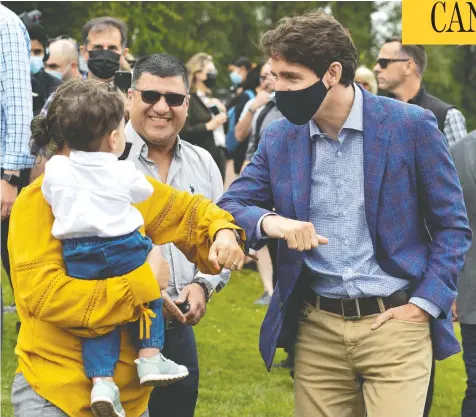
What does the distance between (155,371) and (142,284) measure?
13.9 inches

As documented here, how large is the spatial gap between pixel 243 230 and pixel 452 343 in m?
1.07

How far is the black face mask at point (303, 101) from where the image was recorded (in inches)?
170

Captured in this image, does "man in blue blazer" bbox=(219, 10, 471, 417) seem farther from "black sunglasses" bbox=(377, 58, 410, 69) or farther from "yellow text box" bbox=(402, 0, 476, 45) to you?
"black sunglasses" bbox=(377, 58, 410, 69)

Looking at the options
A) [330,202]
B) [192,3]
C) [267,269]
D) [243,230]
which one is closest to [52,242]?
[243,230]

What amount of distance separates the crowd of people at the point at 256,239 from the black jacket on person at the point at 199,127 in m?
5.57

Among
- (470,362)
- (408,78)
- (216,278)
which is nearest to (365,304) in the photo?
(216,278)

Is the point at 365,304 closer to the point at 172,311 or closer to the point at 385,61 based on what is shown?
the point at 172,311

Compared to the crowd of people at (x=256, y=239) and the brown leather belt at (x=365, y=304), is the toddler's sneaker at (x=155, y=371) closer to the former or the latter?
the crowd of people at (x=256, y=239)

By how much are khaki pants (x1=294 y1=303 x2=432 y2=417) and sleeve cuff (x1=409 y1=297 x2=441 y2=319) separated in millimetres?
88

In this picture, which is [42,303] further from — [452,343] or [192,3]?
[192,3]

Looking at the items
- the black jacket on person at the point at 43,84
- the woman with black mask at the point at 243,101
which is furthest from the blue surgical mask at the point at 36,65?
the woman with black mask at the point at 243,101

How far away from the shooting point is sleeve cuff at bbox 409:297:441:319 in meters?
4.27

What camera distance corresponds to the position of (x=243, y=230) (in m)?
4.22

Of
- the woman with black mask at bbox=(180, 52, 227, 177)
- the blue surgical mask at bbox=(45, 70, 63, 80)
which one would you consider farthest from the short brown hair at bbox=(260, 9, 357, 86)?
the woman with black mask at bbox=(180, 52, 227, 177)
